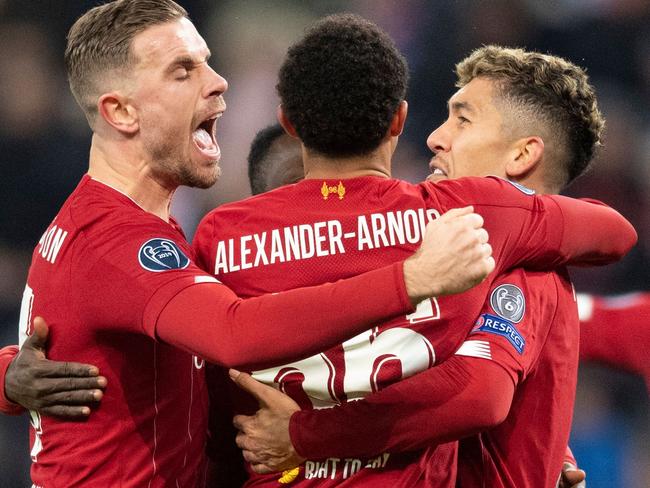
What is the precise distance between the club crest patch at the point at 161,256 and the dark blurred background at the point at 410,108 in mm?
3428

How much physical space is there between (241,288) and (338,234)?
0.94ft

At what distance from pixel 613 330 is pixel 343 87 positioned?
2.18 metres

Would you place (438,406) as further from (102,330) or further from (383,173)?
(102,330)

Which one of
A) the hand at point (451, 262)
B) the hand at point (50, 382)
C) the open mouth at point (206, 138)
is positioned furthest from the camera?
the open mouth at point (206, 138)

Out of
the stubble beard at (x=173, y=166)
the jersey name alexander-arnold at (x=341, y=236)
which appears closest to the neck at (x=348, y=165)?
the jersey name alexander-arnold at (x=341, y=236)

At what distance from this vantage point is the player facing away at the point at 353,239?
2.37 m

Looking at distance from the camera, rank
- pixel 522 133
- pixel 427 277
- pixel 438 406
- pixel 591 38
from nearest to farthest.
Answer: pixel 427 277 → pixel 438 406 → pixel 522 133 → pixel 591 38

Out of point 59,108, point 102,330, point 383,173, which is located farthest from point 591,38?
point 102,330

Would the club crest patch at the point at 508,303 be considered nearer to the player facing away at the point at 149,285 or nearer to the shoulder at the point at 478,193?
the shoulder at the point at 478,193

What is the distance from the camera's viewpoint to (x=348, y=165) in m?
2.45

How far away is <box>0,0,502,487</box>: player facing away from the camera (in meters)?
2.09

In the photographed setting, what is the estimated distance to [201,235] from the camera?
101 inches

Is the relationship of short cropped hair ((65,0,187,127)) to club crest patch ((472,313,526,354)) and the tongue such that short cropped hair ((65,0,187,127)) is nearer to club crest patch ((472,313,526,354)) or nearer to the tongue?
the tongue

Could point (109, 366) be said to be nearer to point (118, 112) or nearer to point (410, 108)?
point (118, 112)
